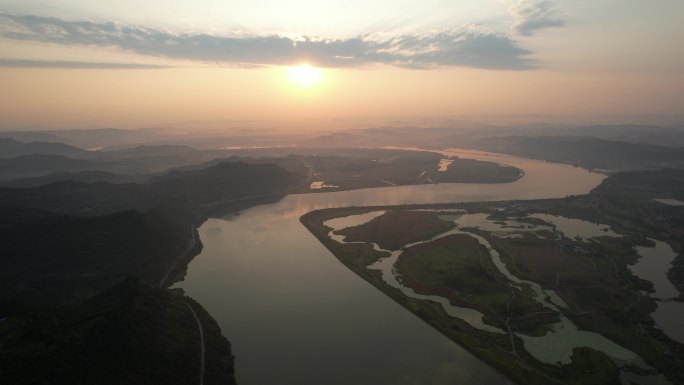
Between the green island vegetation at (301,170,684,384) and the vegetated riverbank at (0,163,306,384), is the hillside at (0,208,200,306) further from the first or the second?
the green island vegetation at (301,170,684,384)

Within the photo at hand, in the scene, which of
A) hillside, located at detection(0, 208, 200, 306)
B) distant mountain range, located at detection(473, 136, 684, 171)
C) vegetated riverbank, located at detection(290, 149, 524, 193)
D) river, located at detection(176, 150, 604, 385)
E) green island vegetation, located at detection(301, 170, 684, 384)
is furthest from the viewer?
distant mountain range, located at detection(473, 136, 684, 171)

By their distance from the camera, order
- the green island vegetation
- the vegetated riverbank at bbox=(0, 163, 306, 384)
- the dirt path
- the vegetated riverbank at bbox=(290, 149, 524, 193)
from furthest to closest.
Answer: the vegetated riverbank at bbox=(290, 149, 524, 193)
the green island vegetation
the dirt path
the vegetated riverbank at bbox=(0, 163, 306, 384)

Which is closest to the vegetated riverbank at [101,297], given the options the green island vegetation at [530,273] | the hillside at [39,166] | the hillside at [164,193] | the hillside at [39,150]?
the hillside at [164,193]

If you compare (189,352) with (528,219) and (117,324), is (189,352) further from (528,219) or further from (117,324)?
(528,219)

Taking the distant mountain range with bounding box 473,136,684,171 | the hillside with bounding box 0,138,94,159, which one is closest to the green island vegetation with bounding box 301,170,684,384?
the distant mountain range with bounding box 473,136,684,171

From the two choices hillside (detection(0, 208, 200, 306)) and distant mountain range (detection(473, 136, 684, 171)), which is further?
distant mountain range (detection(473, 136, 684, 171))

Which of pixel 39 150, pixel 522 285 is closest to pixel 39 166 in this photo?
pixel 39 150

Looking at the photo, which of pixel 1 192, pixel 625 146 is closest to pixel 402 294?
pixel 1 192
